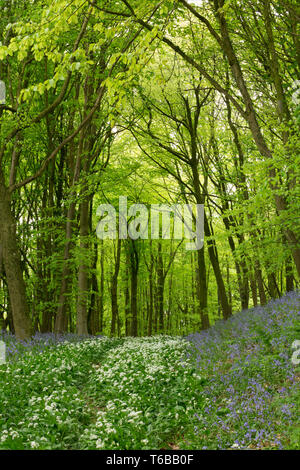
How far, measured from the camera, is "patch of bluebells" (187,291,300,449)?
5.72 meters

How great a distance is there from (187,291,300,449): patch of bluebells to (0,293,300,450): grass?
0.06 feet

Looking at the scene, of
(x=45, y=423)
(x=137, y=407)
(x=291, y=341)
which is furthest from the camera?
(x=291, y=341)

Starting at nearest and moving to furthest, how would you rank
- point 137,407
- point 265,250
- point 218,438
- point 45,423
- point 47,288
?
1. point 218,438
2. point 45,423
3. point 137,407
4. point 265,250
5. point 47,288

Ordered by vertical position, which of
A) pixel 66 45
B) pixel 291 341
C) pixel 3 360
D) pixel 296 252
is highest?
pixel 66 45

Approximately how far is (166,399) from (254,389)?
1.63m

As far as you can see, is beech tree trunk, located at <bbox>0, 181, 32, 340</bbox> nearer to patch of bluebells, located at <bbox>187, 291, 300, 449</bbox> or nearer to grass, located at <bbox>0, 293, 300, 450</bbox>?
grass, located at <bbox>0, 293, 300, 450</bbox>

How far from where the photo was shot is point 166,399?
24.8 feet

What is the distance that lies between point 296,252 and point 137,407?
6173 mm

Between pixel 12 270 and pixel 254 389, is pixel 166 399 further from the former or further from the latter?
pixel 12 270

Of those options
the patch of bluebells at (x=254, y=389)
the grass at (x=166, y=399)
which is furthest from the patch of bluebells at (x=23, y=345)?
the patch of bluebells at (x=254, y=389)

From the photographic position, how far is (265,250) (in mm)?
12289
